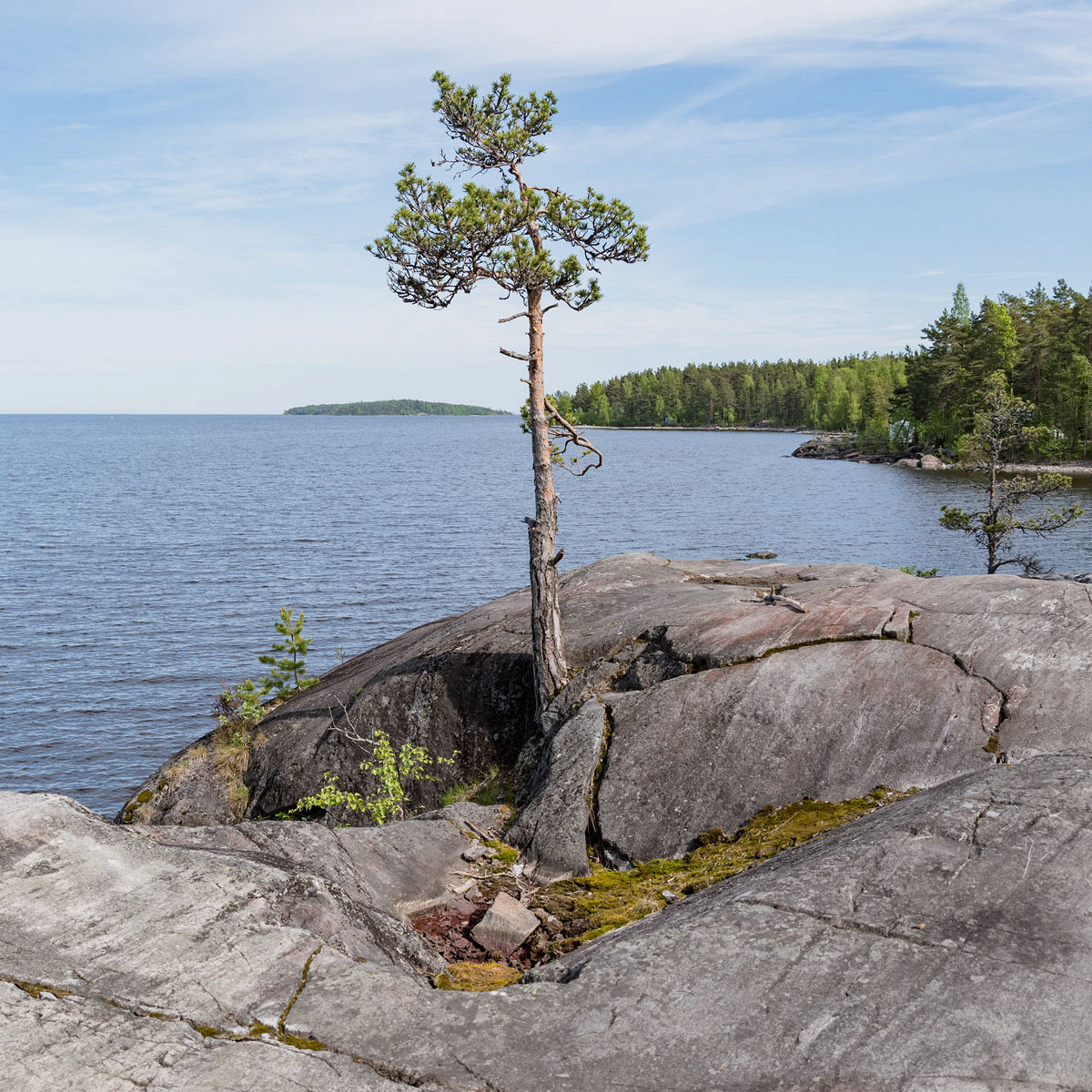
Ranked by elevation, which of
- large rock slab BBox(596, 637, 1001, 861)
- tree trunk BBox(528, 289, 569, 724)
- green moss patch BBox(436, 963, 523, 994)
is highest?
tree trunk BBox(528, 289, 569, 724)

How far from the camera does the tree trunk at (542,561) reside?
653 inches

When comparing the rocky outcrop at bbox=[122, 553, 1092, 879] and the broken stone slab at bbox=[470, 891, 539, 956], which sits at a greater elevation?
the rocky outcrop at bbox=[122, 553, 1092, 879]

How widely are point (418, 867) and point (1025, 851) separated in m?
6.84

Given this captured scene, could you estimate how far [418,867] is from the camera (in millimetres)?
11422

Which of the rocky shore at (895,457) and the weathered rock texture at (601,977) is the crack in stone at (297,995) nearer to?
the weathered rock texture at (601,977)

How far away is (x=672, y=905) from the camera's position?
936 centimetres

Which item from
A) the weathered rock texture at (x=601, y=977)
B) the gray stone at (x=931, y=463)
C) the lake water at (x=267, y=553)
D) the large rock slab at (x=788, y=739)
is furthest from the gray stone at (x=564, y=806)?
the gray stone at (x=931, y=463)

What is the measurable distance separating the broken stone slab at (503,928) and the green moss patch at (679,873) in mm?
343

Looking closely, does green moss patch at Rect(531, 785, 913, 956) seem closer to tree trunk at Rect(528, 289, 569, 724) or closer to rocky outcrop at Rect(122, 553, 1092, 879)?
rocky outcrop at Rect(122, 553, 1092, 879)

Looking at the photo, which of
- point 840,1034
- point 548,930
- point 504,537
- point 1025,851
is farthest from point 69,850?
point 504,537

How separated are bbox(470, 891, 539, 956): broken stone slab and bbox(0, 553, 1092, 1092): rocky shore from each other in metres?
0.04

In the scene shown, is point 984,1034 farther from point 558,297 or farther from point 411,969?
point 558,297

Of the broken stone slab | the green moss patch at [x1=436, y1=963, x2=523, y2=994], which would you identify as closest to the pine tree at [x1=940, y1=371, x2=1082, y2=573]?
the broken stone slab

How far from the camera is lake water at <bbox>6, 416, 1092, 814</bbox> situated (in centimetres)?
2888
